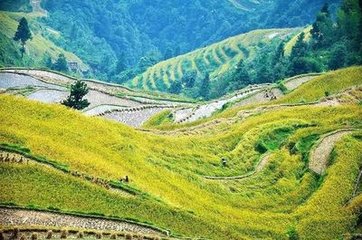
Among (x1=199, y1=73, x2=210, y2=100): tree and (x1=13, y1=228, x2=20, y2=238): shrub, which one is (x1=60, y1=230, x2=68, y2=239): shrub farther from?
(x1=199, y1=73, x2=210, y2=100): tree

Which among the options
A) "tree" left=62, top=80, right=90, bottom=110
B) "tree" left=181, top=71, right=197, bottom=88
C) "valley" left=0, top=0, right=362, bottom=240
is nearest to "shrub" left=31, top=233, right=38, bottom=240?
"valley" left=0, top=0, right=362, bottom=240

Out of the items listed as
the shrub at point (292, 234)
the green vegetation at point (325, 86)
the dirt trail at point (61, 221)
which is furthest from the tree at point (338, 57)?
the dirt trail at point (61, 221)

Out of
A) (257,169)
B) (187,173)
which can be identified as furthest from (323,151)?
(187,173)

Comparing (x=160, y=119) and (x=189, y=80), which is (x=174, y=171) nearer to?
(x=160, y=119)

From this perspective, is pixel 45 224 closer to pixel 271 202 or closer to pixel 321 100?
pixel 271 202

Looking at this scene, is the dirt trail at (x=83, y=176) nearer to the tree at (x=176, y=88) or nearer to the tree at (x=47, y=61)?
the tree at (x=176, y=88)

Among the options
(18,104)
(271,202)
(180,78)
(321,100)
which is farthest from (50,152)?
(180,78)
